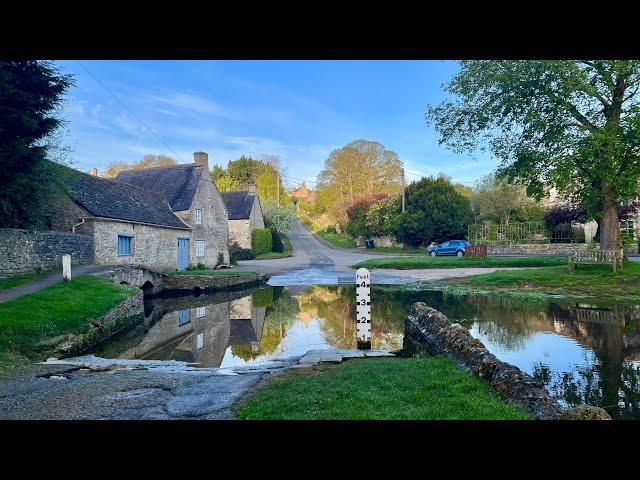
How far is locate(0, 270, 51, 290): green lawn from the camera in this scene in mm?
12203

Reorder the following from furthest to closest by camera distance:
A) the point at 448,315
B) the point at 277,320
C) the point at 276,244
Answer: the point at 276,244 → the point at 277,320 → the point at 448,315

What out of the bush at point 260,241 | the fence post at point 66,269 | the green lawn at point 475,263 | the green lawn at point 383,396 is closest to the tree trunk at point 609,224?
the green lawn at point 475,263

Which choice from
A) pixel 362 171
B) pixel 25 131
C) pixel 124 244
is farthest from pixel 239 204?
pixel 25 131

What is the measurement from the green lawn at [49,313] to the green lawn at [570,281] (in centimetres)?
1422

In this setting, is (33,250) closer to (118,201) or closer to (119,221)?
(119,221)

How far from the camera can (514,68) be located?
1592cm

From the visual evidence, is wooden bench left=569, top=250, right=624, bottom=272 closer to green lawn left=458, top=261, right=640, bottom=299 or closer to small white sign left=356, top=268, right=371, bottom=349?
green lawn left=458, top=261, right=640, bottom=299

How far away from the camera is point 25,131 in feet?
41.3

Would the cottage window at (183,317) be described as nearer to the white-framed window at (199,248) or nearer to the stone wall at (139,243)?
the stone wall at (139,243)

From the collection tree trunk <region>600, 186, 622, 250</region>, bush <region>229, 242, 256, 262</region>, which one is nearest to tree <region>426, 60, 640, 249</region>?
tree trunk <region>600, 186, 622, 250</region>

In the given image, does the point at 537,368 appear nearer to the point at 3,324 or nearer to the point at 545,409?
the point at 545,409

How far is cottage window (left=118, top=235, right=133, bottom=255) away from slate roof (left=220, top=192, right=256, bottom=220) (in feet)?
62.7

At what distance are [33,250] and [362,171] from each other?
132 ft
